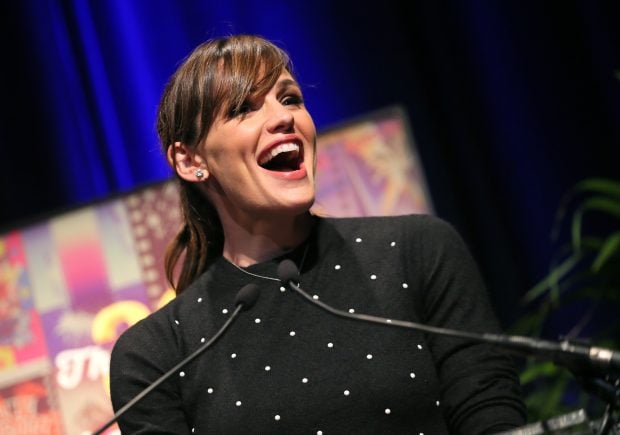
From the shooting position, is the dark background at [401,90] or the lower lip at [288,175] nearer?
the lower lip at [288,175]

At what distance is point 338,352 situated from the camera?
1.45 m

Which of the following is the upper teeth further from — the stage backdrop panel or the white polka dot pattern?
the stage backdrop panel

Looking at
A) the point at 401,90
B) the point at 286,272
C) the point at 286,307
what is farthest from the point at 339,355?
the point at 401,90

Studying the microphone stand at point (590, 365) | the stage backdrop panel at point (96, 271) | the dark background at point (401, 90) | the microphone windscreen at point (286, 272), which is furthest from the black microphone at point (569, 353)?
the dark background at point (401, 90)

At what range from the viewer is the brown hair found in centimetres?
153

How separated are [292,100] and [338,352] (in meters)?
0.43

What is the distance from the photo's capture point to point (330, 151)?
2477mm

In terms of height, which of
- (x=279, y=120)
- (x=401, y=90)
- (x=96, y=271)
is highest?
(x=279, y=120)

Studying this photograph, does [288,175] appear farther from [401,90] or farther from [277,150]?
[401,90]

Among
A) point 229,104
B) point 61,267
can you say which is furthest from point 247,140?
point 61,267

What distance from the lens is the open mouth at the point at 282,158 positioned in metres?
1.51

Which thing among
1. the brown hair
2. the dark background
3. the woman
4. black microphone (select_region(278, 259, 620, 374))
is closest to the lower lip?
the woman

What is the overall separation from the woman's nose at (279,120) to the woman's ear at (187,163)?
152 millimetres

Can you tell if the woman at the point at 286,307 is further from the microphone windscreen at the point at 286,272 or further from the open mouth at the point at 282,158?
the microphone windscreen at the point at 286,272
